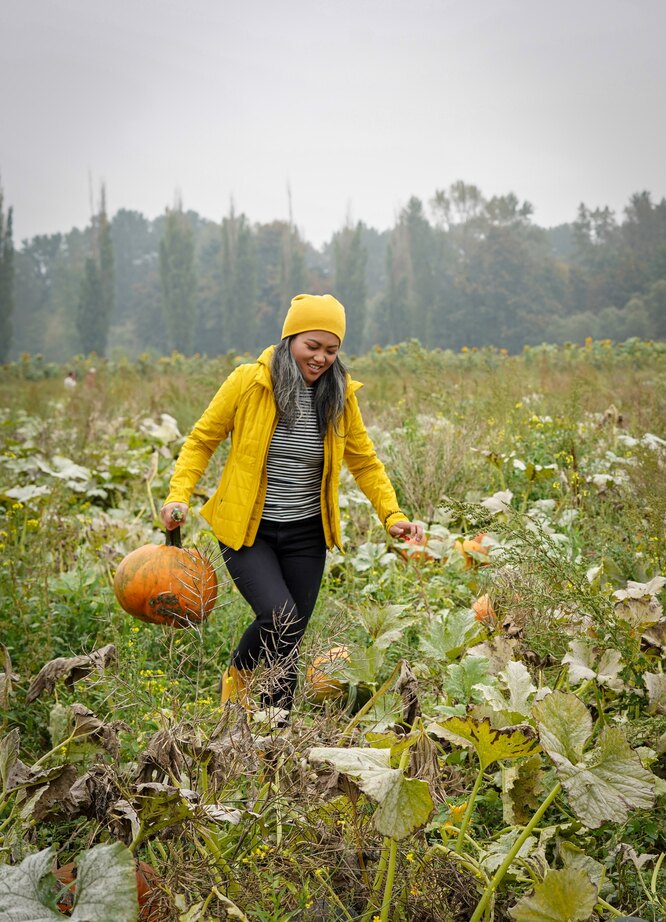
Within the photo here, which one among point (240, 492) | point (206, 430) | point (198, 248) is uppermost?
A: point (198, 248)

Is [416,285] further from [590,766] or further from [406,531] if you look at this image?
[590,766]

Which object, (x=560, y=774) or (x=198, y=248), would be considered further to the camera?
(x=198, y=248)

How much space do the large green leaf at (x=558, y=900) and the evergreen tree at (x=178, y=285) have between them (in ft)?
135

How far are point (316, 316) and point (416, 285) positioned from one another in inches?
1694

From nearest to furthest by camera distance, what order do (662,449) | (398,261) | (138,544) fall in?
(662,449) < (138,544) < (398,261)

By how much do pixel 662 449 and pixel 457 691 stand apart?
87.6 inches

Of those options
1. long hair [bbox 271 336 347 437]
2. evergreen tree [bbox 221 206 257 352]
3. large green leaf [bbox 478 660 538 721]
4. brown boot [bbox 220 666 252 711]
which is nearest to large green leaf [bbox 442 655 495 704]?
large green leaf [bbox 478 660 538 721]

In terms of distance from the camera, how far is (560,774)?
1412 mm

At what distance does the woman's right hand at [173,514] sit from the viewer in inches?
97.0

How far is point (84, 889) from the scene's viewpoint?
1132 mm

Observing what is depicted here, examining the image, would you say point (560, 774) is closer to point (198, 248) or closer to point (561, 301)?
point (561, 301)

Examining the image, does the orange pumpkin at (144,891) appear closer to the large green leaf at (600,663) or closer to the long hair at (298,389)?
the large green leaf at (600,663)

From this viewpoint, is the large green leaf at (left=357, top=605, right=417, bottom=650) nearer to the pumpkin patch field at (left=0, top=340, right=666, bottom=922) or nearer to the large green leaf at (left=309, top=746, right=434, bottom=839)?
the pumpkin patch field at (left=0, top=340, right=666, bottom=922)

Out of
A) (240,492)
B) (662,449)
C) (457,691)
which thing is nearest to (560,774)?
(457,691)
